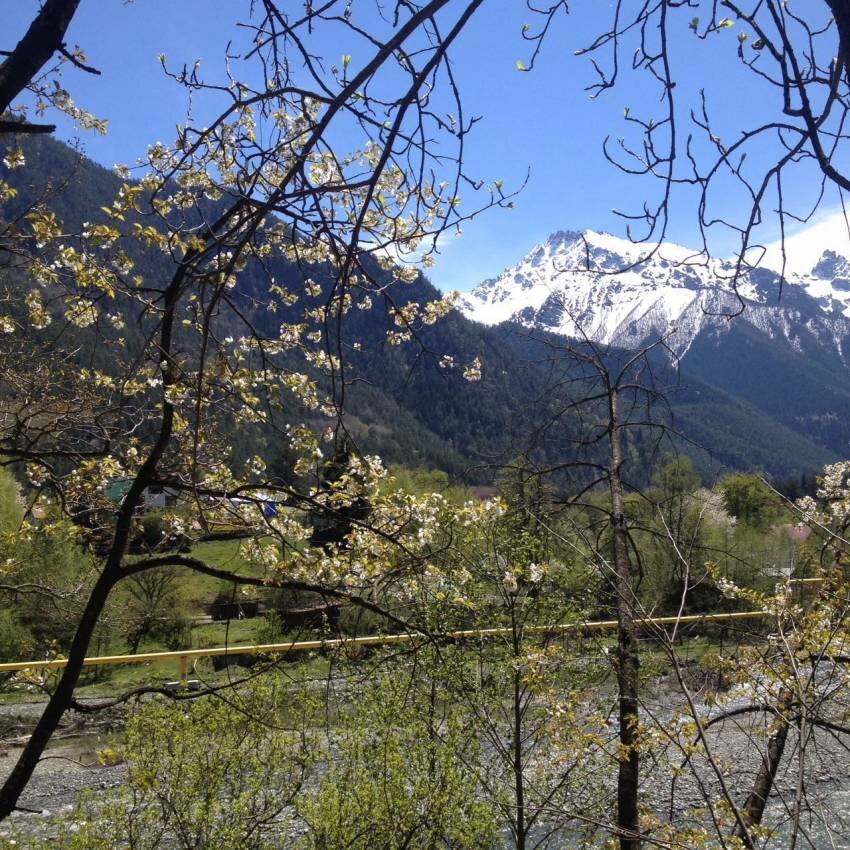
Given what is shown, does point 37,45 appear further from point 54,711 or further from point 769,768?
point 769,768

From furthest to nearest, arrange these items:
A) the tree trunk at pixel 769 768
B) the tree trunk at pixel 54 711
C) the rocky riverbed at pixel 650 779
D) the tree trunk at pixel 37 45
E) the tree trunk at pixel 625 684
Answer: the rocky riverbed at pixel 650 779 < the tree trunk at pixel 625 684 < the tree trunk at pixel 769 768 < the tree trunk at pixel 54 711 < the tree trunk at pixel 37 45

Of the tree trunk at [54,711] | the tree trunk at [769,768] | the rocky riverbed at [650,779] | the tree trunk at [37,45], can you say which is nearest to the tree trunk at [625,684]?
the tree trunk at [769,768]

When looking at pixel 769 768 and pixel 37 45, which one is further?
pixel 769 768

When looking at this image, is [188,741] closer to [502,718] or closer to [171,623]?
[502,718]

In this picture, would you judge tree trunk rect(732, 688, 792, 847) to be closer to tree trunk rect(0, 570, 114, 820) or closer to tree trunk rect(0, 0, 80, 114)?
tree trunk rect(0, 570, 114, 820)

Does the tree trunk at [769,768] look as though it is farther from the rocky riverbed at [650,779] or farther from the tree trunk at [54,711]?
the rocky riverbed at [650,779]

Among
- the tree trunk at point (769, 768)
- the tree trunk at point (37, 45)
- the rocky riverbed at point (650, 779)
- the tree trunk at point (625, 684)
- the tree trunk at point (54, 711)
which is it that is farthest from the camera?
the rocky riverbed at point (650, 779)

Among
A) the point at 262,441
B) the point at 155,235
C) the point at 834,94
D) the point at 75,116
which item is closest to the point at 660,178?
the point at 834,94

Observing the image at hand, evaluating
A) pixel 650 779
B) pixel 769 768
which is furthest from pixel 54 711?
pixel 650 779

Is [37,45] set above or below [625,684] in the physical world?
above

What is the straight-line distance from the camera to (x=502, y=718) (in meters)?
6.65

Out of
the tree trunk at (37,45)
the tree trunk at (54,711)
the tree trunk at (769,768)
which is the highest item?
the tree trunk at (37,45)

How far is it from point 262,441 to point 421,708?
3855mm

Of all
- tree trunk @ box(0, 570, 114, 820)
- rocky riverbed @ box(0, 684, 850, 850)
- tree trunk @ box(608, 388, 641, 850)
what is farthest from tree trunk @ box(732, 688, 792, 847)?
rocky riverbed @ box(0, 684, 850, 850)
